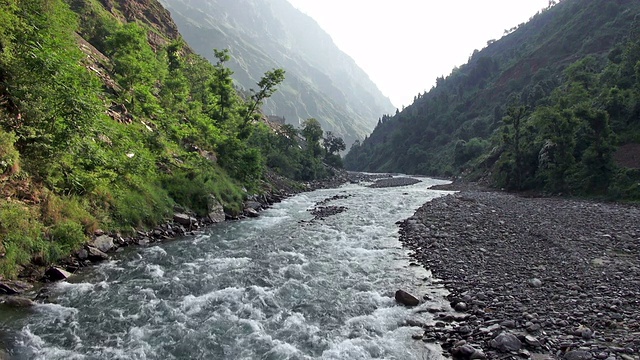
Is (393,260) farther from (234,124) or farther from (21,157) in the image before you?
(234,124)

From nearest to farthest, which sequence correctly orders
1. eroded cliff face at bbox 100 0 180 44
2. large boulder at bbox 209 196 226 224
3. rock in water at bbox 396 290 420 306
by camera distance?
rock in water at bbox 396 290 420 306 → large boulder at bbox 209 196 226 224 → eroded cliff face at bbox 100 0 180 44

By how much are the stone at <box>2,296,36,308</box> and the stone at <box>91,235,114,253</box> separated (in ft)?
16.5

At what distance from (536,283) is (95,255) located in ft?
59.7

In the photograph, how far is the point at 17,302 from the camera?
10.5 m

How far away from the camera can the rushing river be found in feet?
29.9

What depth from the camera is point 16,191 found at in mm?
13289

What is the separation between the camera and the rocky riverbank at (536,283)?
8461 millimetres

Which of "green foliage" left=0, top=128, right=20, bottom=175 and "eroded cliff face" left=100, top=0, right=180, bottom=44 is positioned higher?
"eroded cliff face" left=100, top=0, right=180, bottom=44

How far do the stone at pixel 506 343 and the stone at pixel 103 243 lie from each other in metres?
16.5

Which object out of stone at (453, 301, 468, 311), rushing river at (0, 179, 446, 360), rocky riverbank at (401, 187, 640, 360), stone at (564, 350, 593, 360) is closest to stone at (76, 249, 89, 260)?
rushing river at (0, 179, 446, 360)

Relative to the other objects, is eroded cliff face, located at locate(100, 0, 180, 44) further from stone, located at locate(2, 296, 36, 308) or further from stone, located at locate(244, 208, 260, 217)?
stone, located at locate(2, 296, 36, 308)

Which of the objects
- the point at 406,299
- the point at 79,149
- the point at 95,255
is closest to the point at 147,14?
the point at 79,149

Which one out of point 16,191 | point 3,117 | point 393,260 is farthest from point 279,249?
point 3,117

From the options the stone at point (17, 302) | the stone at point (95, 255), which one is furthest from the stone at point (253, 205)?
the stone at point (17, 302)
